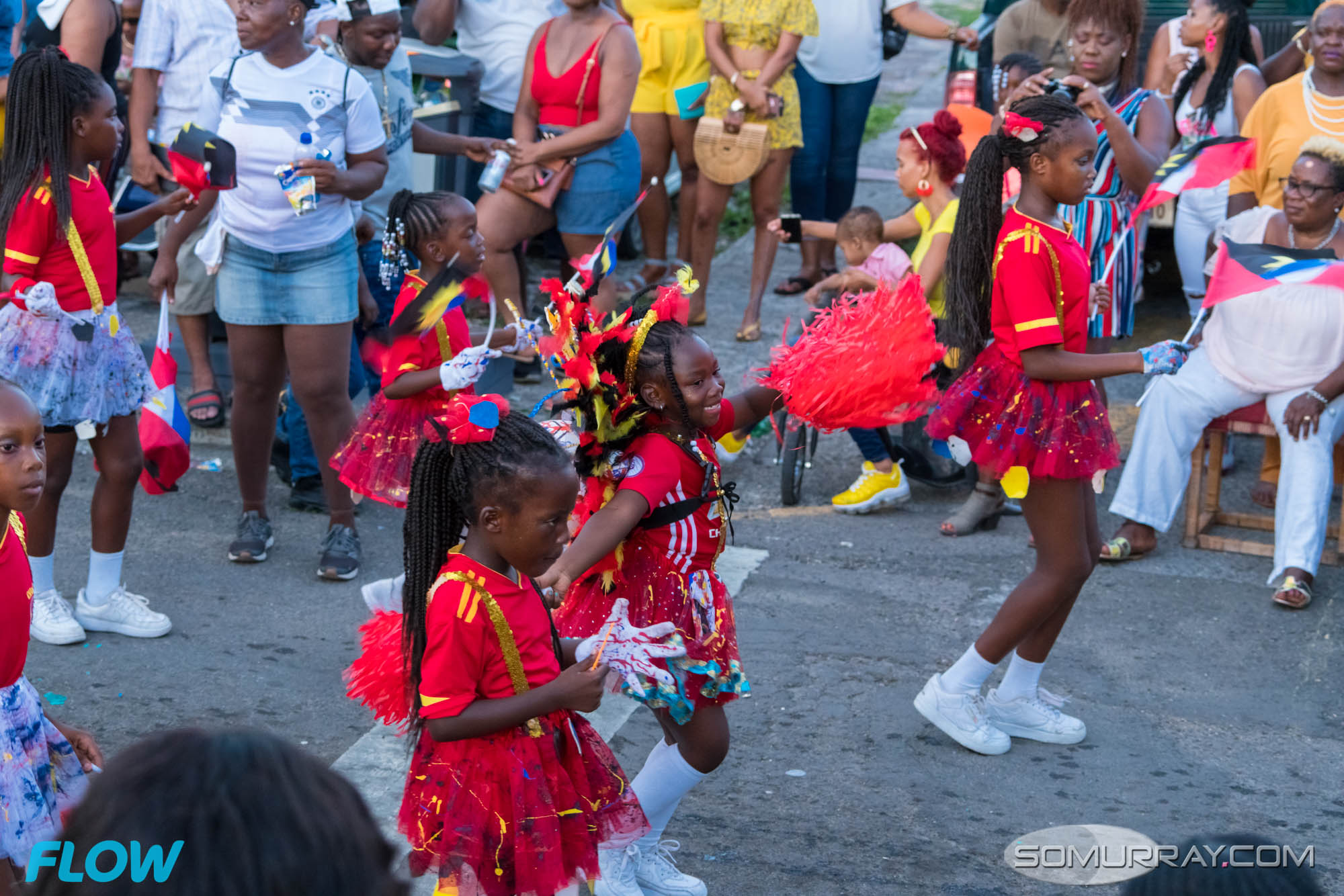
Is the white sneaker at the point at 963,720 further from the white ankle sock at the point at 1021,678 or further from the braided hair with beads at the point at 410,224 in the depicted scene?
the braided hair with beads at the point at 410,224

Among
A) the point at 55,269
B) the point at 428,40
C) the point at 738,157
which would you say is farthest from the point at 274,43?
the point at 738,157

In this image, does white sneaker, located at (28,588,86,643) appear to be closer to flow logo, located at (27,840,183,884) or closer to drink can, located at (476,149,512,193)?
drink can, located at (476,149,512,193)

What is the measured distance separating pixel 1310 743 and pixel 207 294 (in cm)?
527

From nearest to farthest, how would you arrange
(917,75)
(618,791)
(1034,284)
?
1. (618,791)
2. (1034,284)
3. (917,75)

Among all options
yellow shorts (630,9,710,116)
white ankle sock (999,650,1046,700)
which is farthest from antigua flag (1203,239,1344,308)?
yellow shorts (630,9,710,116)

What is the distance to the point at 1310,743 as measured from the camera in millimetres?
4402

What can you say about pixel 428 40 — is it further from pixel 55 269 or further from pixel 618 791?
pixel 618 791

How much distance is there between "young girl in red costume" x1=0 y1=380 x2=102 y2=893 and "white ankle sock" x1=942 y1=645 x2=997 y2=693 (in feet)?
8.26

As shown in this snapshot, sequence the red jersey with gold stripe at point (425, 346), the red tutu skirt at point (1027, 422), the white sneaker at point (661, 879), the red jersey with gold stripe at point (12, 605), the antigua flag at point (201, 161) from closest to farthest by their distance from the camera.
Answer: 1. the red jersey with gold stripe at point (12, 605)
2. the white sneaker at point (661, 879)
3. the red tutu skirt at point (1027, 422)
4. the red jersey with gold stripe at point (425, 346)
5. the antigua flag at point (201, 161)

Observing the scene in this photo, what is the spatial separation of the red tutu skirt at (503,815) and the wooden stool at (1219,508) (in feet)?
13.2

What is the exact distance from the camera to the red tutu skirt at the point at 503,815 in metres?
2.73

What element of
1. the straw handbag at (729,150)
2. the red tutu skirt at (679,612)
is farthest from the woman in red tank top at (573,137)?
the red tutu skirt at (679,612)

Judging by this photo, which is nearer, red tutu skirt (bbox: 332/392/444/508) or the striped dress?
red tutu skirt (bbox: 332/392/444/508)

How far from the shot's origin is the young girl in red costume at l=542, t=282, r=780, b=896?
10.9ft
